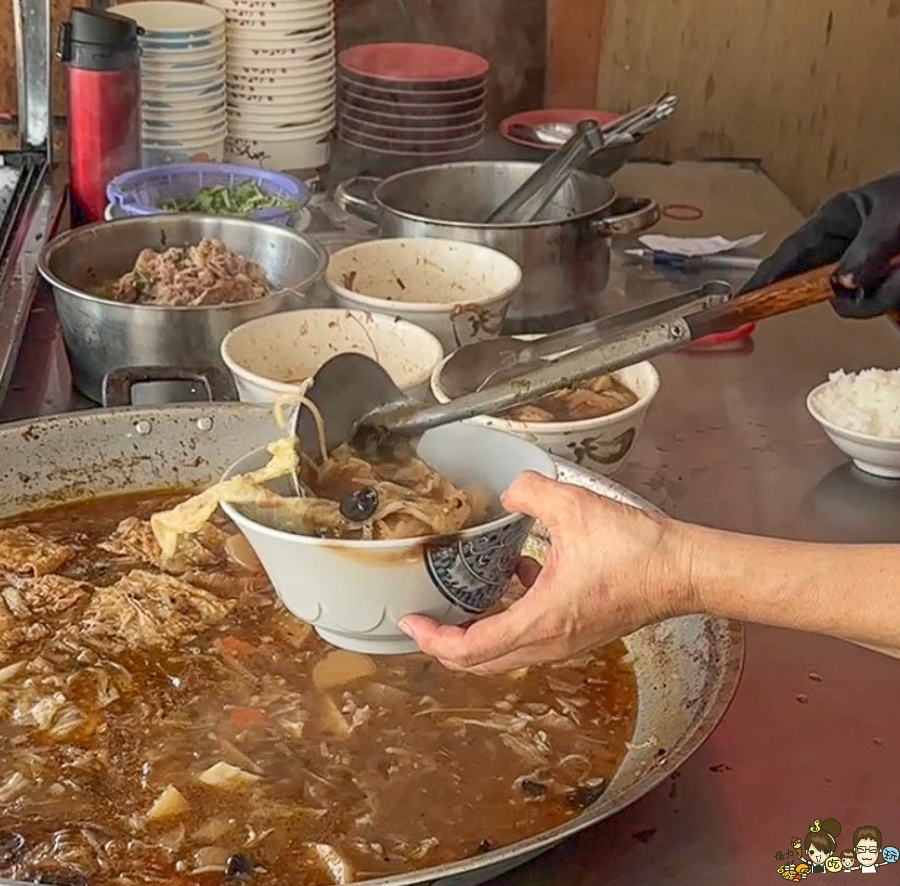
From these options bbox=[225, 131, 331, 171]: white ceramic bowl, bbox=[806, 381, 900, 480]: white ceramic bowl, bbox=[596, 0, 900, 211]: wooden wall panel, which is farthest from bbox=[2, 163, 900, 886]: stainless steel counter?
bbox=[225, 131, 331, 171]: white ceramic bowl

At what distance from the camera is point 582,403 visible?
81.0 inches

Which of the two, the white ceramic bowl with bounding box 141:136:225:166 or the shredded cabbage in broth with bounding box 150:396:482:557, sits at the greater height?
the shredded cabbage in broth with bounding box 150:396:482:557

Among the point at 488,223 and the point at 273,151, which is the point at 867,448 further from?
the point at 273,151

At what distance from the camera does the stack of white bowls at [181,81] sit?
2.96 m

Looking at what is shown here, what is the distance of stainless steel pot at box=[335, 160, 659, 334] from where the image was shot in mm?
2473

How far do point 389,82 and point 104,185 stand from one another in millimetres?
704

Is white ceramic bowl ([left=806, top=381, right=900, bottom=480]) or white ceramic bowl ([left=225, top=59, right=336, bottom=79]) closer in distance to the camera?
white ceramic bowl ([left=806, top=381, right=900, bottom=480])

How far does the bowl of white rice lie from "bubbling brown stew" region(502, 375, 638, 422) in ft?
1.10

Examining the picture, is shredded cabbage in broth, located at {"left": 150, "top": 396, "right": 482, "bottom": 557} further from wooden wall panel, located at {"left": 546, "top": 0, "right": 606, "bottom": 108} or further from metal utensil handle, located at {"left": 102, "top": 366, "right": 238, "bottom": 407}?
wooden wall panel, located at {"left": 546, "top": 0, "right": 606, "bottom": 108}

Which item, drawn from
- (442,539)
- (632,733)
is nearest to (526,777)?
(632,733)

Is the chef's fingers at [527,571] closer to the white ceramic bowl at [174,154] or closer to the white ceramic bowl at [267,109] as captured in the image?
the white ceramic bowl at [174,154]

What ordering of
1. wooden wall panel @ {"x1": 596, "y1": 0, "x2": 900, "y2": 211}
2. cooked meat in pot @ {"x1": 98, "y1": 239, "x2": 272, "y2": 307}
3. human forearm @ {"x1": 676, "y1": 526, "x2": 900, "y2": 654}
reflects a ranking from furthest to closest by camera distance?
1. wooden wall panel @ {"x1": 596, "y1": 0, "x2": 900, "y2": 211}
2. cooked meat in pot @ {"x1": 98, "y1": 239, "x2": 272, "y2": 307}
3. human forearm @ {"x1": 676, "y1": 526, "x2": 900, "y2": 654}

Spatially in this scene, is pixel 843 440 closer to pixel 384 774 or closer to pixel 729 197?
pixel 384 774

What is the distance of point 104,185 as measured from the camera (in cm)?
283
